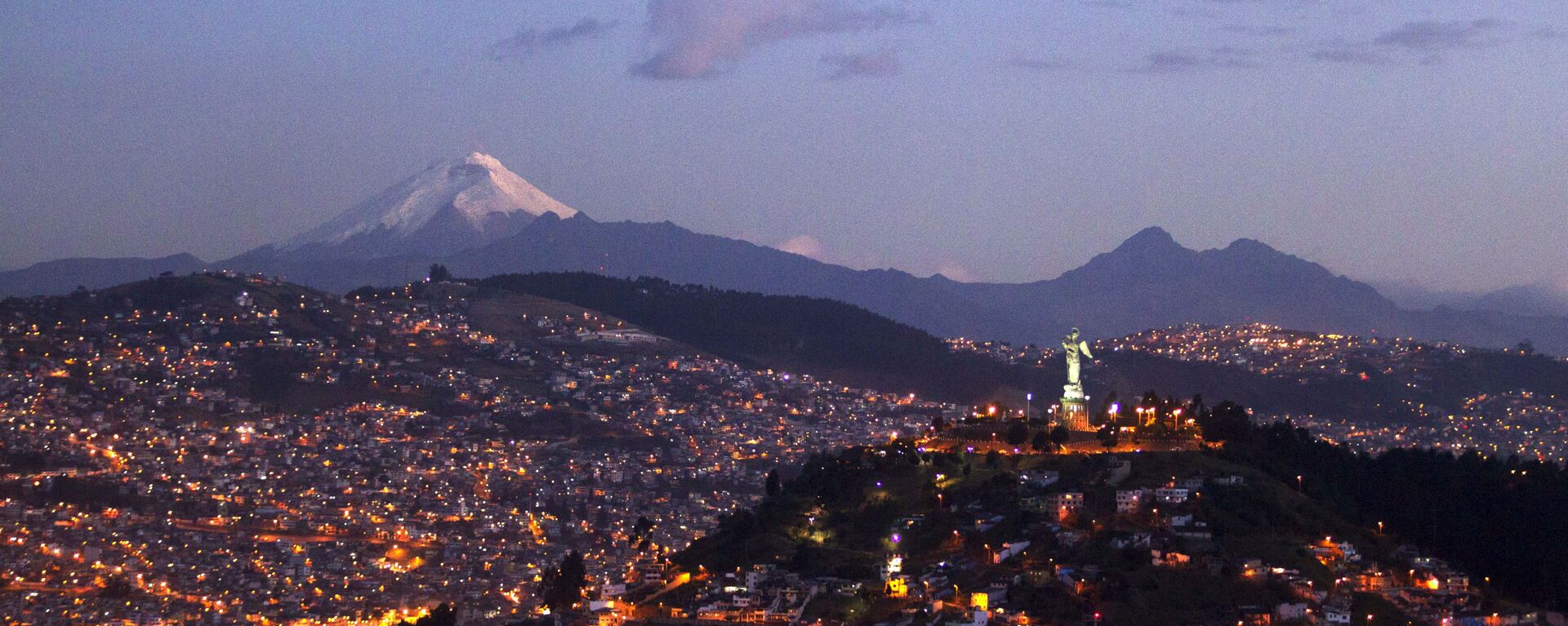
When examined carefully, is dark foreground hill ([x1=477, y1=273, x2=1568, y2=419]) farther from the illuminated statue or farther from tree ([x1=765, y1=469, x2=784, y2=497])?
tree ([x1=765, y1=469, x2=784, y2=497])

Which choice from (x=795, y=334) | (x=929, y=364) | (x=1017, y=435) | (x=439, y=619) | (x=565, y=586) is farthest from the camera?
(x=795, y=334)

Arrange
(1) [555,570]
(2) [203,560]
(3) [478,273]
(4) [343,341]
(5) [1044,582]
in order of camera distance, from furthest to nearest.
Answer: (3) [478,273]
(4) [343,341]
(2) [203,560]
(1) [555,570]
(5) [1044,582]

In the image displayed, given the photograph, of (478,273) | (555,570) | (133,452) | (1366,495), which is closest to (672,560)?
(555,570)

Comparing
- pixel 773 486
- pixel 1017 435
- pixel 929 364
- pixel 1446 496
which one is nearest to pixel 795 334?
pixel 929 364

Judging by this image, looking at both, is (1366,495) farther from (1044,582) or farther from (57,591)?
(57,591)

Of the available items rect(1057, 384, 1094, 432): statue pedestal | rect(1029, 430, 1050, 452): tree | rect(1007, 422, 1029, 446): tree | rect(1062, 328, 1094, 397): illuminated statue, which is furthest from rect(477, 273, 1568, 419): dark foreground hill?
rect(1029, 430, 1050, 452): tree

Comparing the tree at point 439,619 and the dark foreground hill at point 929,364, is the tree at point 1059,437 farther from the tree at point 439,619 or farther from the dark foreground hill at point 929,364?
the dark foreground hill at point 929,364

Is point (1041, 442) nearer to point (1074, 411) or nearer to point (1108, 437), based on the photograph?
point (1108, 437)
